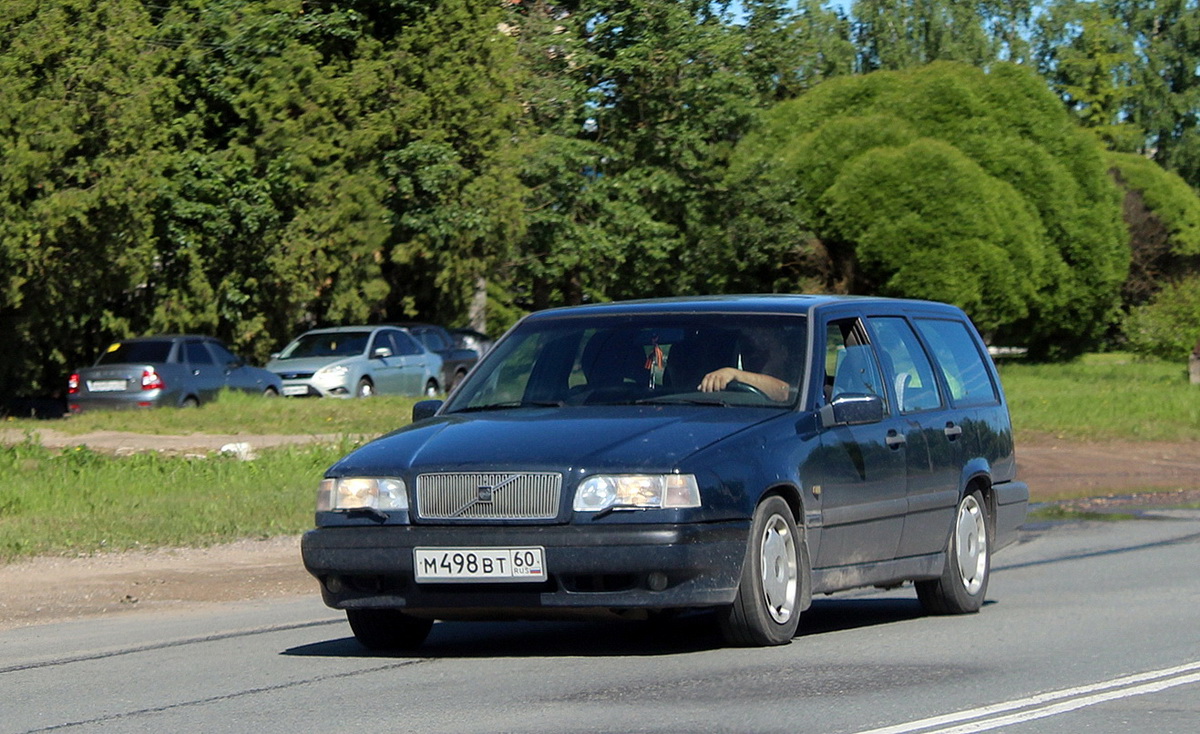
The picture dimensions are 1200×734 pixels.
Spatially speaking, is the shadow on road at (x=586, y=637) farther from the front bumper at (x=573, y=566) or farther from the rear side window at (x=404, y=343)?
the rear side window at (x=404, y=343)

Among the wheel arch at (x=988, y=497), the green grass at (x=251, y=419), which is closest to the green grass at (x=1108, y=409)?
the green grass at (x=251, y=419)

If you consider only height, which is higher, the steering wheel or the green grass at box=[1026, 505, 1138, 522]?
the steering wheel

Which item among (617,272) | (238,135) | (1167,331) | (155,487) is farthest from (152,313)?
(1167,331)

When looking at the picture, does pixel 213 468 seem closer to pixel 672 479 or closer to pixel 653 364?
pixel 653 364

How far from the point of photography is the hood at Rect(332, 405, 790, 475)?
7.30m

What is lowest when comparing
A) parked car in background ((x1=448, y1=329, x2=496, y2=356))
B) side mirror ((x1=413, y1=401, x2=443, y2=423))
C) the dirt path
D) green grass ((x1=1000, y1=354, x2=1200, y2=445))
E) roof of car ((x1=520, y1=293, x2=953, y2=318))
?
green grass ((x1=1000, y1=354, x2=1200, y2=445))

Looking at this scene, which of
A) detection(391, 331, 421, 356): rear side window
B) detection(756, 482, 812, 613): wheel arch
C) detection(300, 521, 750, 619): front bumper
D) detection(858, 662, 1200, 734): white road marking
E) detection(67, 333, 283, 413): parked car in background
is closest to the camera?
detection(858, 662, 1200, 734): white road marking

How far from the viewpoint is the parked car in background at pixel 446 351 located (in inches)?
1438

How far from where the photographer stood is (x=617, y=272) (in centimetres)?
4538

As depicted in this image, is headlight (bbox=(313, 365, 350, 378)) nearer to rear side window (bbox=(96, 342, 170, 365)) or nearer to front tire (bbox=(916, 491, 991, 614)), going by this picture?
rear side window (bbox=(96, 342, 170, 365))

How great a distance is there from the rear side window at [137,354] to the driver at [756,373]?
22.5 meters

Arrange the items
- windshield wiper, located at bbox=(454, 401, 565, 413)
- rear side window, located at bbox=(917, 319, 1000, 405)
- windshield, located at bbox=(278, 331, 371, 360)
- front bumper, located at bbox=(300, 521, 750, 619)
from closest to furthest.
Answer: front bumper, located at bbox=(300, 521, 750, 619)
windshield wiper, located at bbox=(454, 401, 565, 413)
rear side window, located at bbox=(917, 319, 1000, 405)
windshield, located at bbox=(278, 331, 371, 360)

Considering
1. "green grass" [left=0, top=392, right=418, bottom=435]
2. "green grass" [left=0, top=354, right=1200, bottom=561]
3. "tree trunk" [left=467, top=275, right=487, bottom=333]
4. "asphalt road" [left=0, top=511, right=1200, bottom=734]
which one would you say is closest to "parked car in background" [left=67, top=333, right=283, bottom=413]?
"green grass" [left=0, top=392, right=418, bottom=435]

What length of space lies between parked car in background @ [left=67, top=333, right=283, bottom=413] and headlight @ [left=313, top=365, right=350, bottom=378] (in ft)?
3.80
